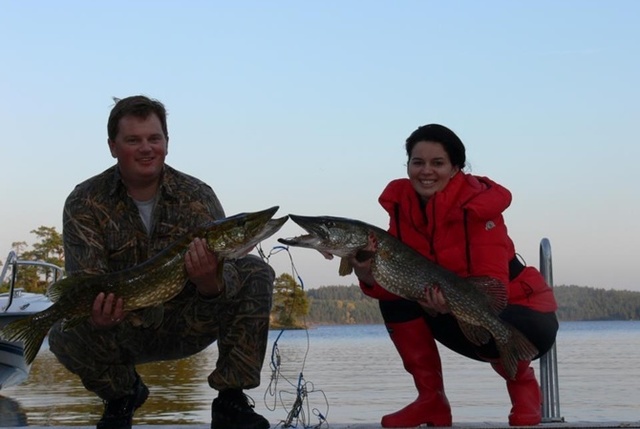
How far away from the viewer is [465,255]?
5156 millimetres

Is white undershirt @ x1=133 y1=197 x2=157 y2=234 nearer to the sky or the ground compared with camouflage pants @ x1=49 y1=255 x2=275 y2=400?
nearer to the sky

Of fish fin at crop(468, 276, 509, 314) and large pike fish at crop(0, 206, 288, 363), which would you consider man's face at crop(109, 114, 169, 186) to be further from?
fish fin at crop(468, 276, 509, 314)

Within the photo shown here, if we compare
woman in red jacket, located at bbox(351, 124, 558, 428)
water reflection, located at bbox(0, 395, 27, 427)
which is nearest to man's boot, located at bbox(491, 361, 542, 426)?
woman in red jacket, located at bbox(351, 124, 558, 428)

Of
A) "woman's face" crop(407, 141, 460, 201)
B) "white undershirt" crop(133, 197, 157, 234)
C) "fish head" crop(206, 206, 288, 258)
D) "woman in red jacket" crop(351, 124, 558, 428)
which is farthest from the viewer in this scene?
"white undershirt" crop(133, 197, 157, 234)

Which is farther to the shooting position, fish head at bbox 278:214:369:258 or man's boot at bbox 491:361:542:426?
man's boot at bbox 491:361:542:426

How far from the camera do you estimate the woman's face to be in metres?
5.18

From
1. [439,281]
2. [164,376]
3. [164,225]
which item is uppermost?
[164,225]

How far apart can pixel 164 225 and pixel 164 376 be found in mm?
16125

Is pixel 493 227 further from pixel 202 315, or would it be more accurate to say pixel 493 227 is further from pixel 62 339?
pixel 62 339

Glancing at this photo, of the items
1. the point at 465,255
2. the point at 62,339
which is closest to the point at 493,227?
the point at 465,255

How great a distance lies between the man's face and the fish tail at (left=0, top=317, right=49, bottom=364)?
0.98m

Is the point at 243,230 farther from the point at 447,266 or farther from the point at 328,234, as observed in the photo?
the point at 447,266

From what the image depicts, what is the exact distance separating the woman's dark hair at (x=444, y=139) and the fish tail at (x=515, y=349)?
3.32ft

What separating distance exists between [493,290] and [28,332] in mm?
2386
